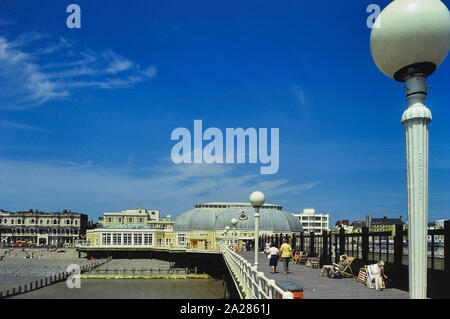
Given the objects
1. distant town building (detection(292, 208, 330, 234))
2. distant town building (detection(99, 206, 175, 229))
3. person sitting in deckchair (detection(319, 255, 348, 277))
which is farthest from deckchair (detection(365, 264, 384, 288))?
distant town building (detection(292, 208, 330, 234))

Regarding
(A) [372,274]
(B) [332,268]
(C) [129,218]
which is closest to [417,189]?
(A) [372,274]

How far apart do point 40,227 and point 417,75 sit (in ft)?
514

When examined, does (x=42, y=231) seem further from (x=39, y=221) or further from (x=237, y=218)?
(x=237, y=218)

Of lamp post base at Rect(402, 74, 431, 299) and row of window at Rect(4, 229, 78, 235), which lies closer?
lamp post base at Rect(402, 74, 431, 299)

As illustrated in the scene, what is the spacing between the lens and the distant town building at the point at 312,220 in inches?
6211

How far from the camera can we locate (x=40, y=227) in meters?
144

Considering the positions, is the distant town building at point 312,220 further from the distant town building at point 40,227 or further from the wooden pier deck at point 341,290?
the wooden pier deck at point 341,290

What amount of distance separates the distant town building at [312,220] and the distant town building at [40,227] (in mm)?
82493

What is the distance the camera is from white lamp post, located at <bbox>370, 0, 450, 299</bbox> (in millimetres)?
4250

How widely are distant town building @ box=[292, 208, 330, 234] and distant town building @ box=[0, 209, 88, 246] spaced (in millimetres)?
82493

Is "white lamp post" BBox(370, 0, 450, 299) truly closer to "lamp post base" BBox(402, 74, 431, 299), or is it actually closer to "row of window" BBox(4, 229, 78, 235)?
"lamp post base" BBox(402, 74, 431, 299)

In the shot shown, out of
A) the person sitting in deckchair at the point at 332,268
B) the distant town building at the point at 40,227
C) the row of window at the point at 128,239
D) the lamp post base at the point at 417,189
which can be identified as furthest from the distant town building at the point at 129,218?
the lamp post base at the point at 417,189
